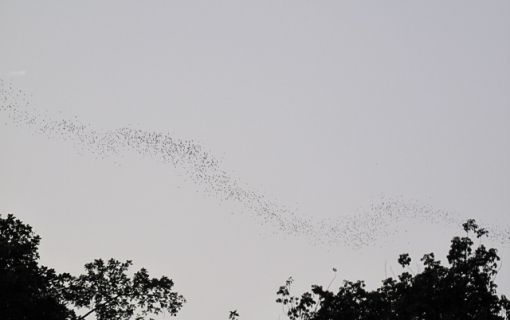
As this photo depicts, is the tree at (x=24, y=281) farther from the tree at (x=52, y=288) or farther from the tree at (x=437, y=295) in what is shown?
the tree at (x=437, y=295)

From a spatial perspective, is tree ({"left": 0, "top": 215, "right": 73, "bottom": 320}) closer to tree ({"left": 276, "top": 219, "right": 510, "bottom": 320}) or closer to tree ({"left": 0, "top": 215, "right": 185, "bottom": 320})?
tree ({"left": 0, "top": 215, "right": 185, "bottom": 320})

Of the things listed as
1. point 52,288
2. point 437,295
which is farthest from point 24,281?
point 437,295

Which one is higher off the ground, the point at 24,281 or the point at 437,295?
the point at 437,295

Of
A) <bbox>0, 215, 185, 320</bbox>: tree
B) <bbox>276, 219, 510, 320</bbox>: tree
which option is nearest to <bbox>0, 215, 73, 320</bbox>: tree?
<bbox>0, 215, 185, 320</bbox>: tree

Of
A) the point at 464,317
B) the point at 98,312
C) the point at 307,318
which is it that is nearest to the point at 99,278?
the point at 98,312

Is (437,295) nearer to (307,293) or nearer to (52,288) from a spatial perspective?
(307,293)

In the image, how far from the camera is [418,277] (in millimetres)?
23844

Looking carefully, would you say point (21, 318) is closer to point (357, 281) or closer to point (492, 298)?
point (357, 281)

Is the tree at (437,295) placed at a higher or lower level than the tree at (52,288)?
higher

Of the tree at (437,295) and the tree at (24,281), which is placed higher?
the tree at (437,295)

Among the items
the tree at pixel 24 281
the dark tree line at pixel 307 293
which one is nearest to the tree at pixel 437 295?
the dark tree line at pixel 307 293

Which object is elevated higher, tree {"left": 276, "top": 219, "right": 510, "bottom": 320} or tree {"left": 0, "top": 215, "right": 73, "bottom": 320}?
tree {"left": 276, "top": 219, "right": 510, "bottom": 320}

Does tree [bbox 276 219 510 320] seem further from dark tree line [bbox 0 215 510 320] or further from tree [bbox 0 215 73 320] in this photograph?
tree [bbox 0 215 73 320]

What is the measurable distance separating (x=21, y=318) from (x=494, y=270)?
76.8 ft
